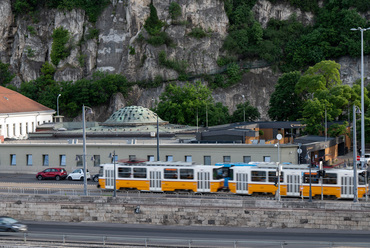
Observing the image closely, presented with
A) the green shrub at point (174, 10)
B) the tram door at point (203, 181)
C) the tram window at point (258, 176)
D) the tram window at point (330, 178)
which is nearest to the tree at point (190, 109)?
the green shrub at point (174, 10)

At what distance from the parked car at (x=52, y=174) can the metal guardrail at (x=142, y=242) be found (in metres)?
21.3

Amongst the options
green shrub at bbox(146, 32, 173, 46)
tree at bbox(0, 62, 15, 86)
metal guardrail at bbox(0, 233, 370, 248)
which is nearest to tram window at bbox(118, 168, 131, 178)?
metal guardrail at bbox(0, 233, 370, 248)

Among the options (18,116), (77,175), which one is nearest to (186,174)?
(77,175)

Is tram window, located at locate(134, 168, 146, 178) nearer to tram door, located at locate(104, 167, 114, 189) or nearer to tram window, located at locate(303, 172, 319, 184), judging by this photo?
tram door, located at locate(104, 167, 114, 189)

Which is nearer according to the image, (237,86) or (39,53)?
(237,86)

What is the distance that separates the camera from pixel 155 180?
5231 cm

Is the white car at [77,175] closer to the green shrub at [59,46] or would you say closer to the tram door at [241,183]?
the tram door at [241,183]

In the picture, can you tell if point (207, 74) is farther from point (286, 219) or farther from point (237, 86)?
point (286, 219)

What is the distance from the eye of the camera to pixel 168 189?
5194 cm

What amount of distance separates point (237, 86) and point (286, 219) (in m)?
77.8

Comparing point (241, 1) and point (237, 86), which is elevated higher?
point (241, 1)

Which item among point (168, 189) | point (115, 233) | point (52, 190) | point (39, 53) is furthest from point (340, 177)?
point (39, 53)

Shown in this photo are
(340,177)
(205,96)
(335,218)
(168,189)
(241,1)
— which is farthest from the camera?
(241,1)

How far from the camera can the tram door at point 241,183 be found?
50.2 m
